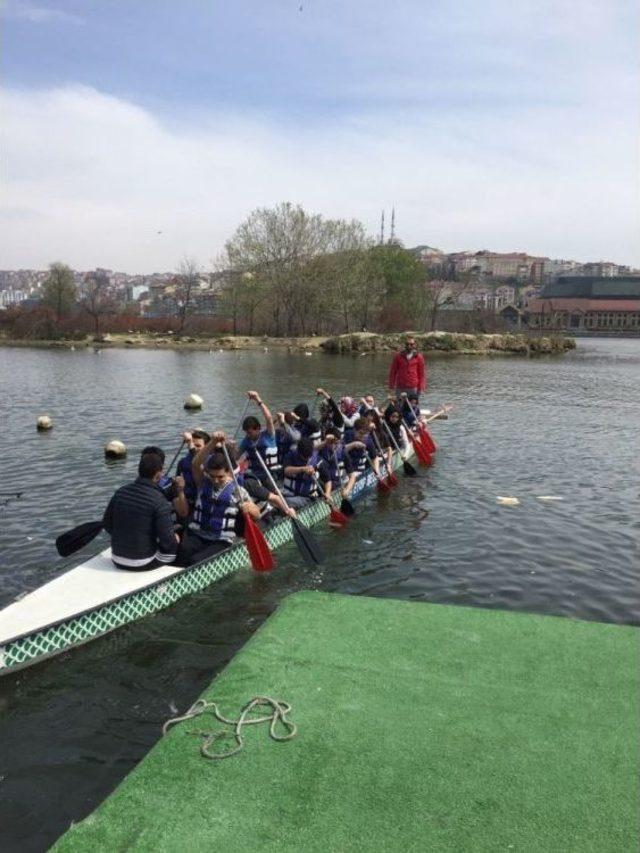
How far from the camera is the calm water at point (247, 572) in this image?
6129 mm

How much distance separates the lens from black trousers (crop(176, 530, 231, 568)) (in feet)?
28.2

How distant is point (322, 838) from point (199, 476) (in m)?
5.58

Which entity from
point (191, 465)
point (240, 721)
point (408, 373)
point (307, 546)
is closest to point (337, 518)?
point (307, 546)

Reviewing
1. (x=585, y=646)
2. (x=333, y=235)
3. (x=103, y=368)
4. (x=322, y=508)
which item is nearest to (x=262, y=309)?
(x=333, y=235)

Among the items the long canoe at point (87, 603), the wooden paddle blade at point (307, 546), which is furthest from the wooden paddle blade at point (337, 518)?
the long canoe at point (87, 603)

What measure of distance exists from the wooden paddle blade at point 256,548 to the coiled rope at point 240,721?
11.4 ft

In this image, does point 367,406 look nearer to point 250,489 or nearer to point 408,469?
point 408,469

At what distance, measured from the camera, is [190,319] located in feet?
286

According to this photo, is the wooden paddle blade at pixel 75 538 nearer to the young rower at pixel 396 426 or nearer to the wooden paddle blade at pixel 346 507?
the wooden paddle blade at pixel 346 507

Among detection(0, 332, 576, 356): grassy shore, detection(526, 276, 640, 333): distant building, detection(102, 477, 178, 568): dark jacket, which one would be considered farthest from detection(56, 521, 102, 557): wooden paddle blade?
detection(526, 276, 640, 333): distant building

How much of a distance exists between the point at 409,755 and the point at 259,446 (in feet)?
23.4

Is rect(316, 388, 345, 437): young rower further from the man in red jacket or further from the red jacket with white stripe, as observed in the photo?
the red jacket with white stripe

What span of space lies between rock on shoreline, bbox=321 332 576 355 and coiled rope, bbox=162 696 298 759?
Result: 55.7 metres

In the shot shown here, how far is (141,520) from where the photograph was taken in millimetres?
7852
